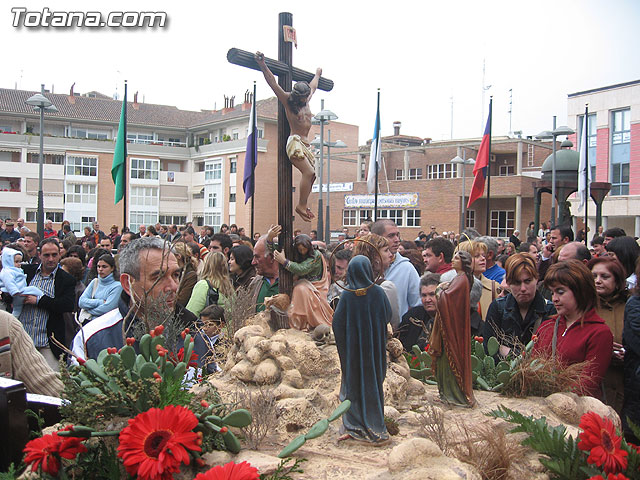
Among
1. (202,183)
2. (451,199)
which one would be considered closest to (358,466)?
(451,199)

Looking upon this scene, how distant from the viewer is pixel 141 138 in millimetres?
48125

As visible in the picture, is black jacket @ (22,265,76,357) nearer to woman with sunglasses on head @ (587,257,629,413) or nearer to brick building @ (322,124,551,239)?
woman with sunglasses on head @ (587,257,629,413)

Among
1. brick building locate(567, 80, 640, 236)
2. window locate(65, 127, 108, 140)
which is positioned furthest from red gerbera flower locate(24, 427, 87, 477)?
window locate(65, 127, 108, 140)

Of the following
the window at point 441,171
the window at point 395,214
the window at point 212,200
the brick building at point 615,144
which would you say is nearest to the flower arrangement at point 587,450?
the brick building at point 615,144

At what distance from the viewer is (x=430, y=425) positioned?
11.1 feet

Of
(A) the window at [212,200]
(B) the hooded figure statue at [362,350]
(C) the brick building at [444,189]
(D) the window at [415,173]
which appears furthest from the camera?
(D) the window at [415,173]

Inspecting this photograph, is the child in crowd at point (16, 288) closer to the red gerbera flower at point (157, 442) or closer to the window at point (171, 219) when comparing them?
the red gerbera flower at point (157, 442)

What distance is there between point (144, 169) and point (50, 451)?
150 feet

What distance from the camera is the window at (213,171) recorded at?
45.3m

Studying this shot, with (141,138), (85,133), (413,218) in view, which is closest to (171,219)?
(141,138)

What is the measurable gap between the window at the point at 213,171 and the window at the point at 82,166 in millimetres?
8520

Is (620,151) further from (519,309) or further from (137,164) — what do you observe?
(519,309)

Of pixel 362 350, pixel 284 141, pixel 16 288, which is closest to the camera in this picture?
pixel 362 350

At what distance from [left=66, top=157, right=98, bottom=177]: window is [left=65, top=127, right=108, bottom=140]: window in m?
2.93
